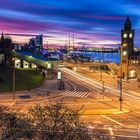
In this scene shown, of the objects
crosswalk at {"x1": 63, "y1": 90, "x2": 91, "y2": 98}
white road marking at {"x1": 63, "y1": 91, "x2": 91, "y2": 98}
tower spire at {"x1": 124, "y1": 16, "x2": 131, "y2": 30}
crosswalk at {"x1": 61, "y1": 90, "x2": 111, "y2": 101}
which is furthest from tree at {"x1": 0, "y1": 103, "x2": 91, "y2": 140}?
tower spire at {"x1": 124, "y1": 16, "x2": 131, "y2": 30}

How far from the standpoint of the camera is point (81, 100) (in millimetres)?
74000

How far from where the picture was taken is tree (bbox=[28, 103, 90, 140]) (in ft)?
78.9

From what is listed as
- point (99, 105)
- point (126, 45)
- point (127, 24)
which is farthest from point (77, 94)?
point (127, 24)

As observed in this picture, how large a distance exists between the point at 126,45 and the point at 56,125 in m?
110

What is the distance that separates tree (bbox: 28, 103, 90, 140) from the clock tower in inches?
3997

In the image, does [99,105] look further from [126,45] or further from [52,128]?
[126,45]

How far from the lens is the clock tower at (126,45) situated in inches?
5064

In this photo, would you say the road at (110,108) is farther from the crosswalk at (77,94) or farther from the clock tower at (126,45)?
the clock tower at (126,45)

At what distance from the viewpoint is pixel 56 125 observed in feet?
79.8

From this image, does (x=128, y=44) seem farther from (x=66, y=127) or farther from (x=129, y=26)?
(x=66, y=127)

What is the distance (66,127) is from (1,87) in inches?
2373

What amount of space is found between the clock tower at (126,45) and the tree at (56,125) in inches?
3997

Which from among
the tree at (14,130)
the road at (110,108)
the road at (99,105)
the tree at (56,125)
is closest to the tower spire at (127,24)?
the road at (99,105)

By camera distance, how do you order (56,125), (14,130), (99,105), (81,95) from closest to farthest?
(56,125) < (14,130) < (99,105) < (81,95)
